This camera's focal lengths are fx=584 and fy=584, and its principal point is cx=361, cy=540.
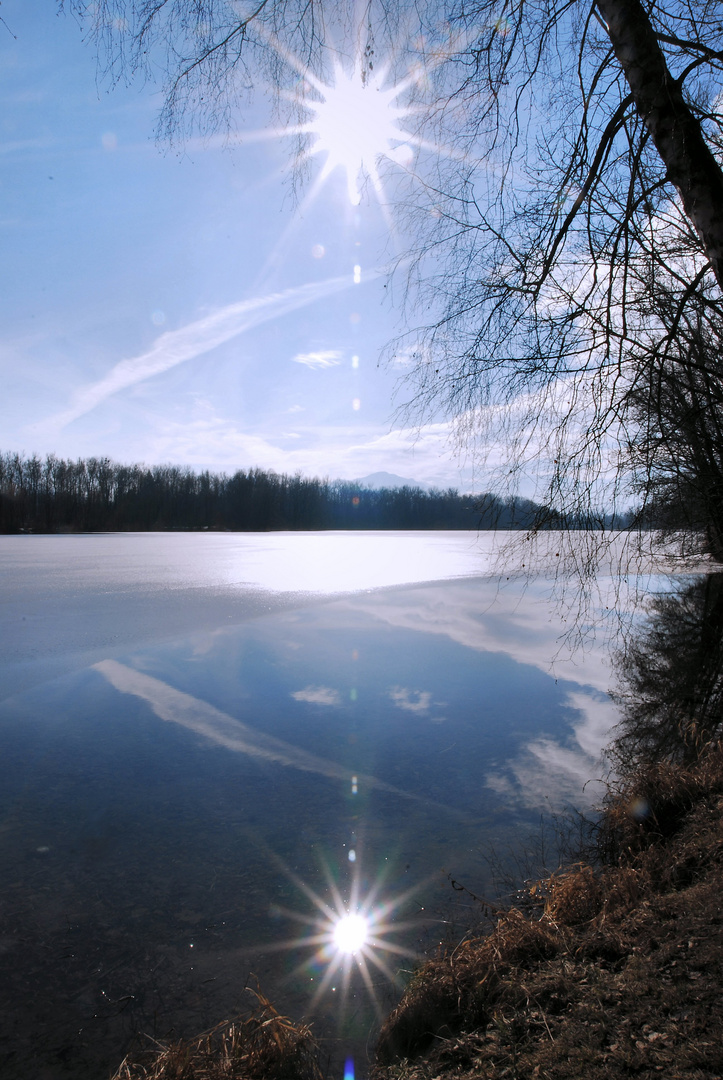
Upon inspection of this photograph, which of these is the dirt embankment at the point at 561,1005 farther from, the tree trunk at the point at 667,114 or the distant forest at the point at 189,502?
the distant forest at the point at 189,502

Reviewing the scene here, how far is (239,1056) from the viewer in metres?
1.77

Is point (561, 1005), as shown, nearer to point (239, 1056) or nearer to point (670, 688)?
point (239, 1056)

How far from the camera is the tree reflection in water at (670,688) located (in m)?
4.59

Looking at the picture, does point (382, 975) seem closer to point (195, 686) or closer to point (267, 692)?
point (267, 692)

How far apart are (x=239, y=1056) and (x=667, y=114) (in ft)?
12.0

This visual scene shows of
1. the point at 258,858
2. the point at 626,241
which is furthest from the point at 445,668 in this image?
the point at 626,241

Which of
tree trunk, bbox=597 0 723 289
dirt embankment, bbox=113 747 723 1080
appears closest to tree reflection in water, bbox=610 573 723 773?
dirt embankment, bbox=113 747 723 1080

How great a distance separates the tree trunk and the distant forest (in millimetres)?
47449

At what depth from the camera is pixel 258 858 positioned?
3.02 metres

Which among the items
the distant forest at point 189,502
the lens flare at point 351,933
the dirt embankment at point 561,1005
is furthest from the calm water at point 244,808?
the distant forest at point 189,502

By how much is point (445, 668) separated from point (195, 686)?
2838 mm

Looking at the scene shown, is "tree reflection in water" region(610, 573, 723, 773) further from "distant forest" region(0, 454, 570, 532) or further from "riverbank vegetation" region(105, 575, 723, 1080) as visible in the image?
"distant forest" region(0, 454, 570, 532)

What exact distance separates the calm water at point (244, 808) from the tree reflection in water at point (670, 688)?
29 centimetres

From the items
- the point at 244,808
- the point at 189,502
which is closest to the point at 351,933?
the point at 244,808
